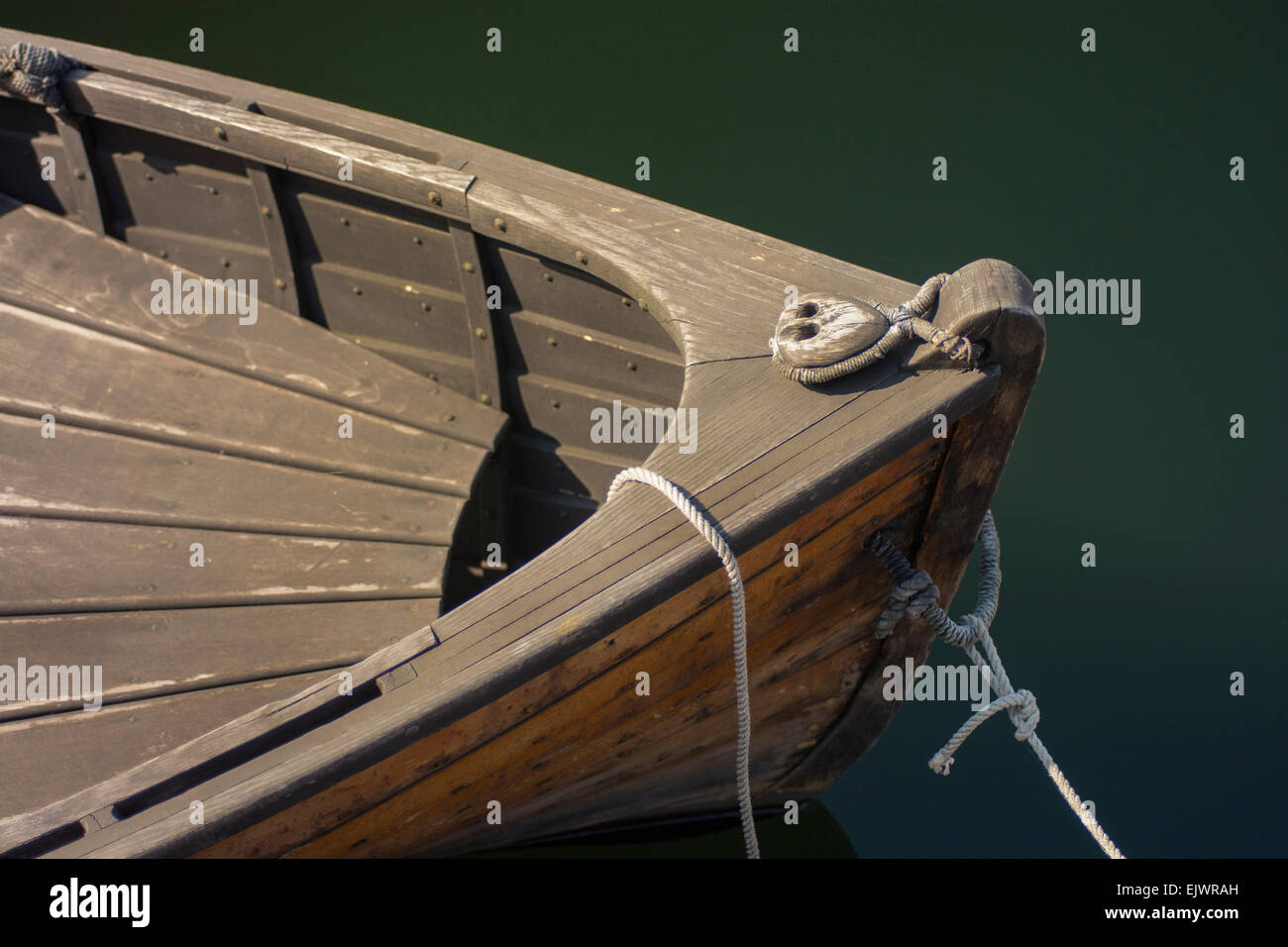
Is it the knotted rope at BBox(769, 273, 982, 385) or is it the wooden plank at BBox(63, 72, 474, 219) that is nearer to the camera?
the knotted rope at BBox(769, 273, 982, 385)

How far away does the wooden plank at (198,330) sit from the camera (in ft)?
9.62

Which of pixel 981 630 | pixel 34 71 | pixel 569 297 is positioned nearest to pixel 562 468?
pixel 569 297

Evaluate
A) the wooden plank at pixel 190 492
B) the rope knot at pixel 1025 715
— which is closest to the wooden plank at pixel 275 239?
the wooden plank at pixel 190 492

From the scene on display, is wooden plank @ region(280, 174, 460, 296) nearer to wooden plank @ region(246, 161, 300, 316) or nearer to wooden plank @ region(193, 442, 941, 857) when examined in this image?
wooden plank @ region(246, 161, 300, 316)

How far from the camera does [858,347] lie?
1.89 meters

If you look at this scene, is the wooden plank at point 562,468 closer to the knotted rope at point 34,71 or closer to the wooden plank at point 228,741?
the wooden plank at point 228,741

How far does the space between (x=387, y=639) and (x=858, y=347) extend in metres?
1.29

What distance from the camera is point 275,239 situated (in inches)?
115

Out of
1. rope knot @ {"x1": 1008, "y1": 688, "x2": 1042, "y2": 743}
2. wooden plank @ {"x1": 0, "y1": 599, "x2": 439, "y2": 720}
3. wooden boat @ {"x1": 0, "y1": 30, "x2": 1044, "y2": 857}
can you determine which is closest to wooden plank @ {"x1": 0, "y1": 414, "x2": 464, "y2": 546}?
wooden boat @ {"x1": 0, "y1": 30, "x2": 1044, "y2": 857}

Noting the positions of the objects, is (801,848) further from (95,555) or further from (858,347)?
(95,555)

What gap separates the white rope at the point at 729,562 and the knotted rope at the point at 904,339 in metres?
0.32

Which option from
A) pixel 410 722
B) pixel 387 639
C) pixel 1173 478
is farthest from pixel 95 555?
pixel 1173 478

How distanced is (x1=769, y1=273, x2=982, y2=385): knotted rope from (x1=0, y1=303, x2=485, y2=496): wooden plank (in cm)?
116

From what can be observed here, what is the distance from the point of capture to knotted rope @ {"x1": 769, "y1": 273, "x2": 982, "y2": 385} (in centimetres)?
183
